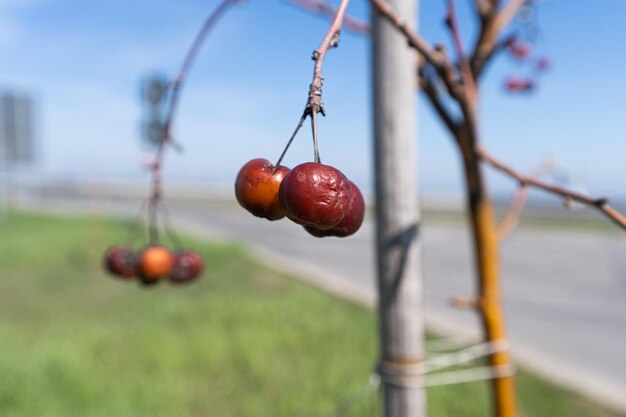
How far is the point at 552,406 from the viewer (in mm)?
2713

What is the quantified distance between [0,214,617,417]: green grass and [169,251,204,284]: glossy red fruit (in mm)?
1694

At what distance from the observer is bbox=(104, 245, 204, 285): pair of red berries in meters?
1.02

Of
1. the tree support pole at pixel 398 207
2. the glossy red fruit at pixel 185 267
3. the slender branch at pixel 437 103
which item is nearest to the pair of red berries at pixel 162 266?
the glossy red fruit at pixel 185 267

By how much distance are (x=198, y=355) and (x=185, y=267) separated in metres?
2.39

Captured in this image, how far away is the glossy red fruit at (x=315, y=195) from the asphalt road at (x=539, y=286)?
308cm

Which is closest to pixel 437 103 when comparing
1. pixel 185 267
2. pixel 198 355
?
pixel 185 267

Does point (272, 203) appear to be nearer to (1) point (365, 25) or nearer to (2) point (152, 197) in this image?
(2) point (152, 197)

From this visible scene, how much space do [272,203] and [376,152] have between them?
488 mm

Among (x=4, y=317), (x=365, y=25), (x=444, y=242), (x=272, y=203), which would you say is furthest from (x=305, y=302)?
(x=444, y=242)

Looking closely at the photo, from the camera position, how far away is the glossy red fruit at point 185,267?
1.02 meters

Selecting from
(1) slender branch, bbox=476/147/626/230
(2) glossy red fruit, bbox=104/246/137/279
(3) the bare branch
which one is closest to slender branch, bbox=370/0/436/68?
(3) the bare branch

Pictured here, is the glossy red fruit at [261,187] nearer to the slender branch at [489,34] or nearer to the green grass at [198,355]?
the slender branch at [489,34]

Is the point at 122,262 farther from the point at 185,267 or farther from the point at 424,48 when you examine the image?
the point at 424,48

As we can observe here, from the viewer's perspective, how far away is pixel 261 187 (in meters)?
0.49
